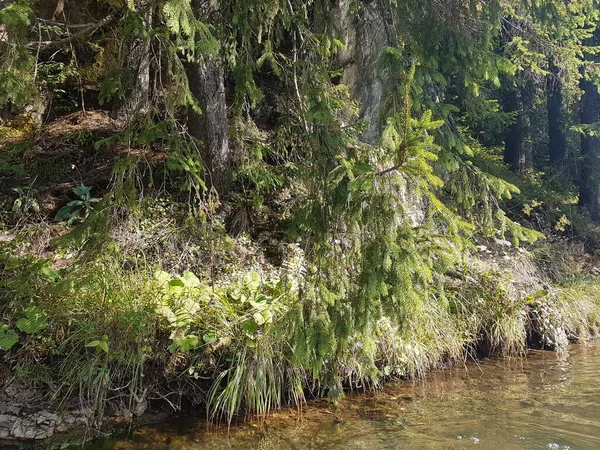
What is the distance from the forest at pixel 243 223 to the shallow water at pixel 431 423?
0.71 ft

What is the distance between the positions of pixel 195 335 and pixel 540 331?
4.64m

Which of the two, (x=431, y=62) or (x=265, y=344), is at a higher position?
(x=431, y=62)

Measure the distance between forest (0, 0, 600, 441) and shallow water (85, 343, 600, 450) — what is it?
215 millimetres

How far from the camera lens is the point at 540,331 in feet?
20.6

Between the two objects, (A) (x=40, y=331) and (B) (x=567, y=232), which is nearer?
(A) (x=40, y=331)

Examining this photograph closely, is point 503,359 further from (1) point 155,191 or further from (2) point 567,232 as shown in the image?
(2) point 567,232

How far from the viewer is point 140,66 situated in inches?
208

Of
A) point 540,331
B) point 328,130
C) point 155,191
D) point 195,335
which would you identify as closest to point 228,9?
point 328,130

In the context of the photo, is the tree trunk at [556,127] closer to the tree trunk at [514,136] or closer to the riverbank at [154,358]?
the tree trunk at [514,136]

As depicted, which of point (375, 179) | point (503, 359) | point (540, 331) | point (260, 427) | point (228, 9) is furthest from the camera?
point (540, 331)

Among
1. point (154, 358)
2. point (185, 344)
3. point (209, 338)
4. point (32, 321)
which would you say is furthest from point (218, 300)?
point (32, 321)

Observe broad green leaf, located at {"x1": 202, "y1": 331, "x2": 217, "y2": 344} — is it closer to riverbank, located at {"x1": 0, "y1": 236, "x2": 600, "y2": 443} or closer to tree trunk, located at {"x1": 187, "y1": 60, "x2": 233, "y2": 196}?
riverbank, located at {"x1": 0, "y1": 236, "x2": 600, "y2": 443}

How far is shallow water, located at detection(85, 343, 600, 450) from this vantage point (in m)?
3.56

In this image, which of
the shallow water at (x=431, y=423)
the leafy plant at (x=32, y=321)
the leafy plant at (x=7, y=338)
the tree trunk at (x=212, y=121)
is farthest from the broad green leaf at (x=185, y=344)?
the tree trunk at (x=212, y=121)
